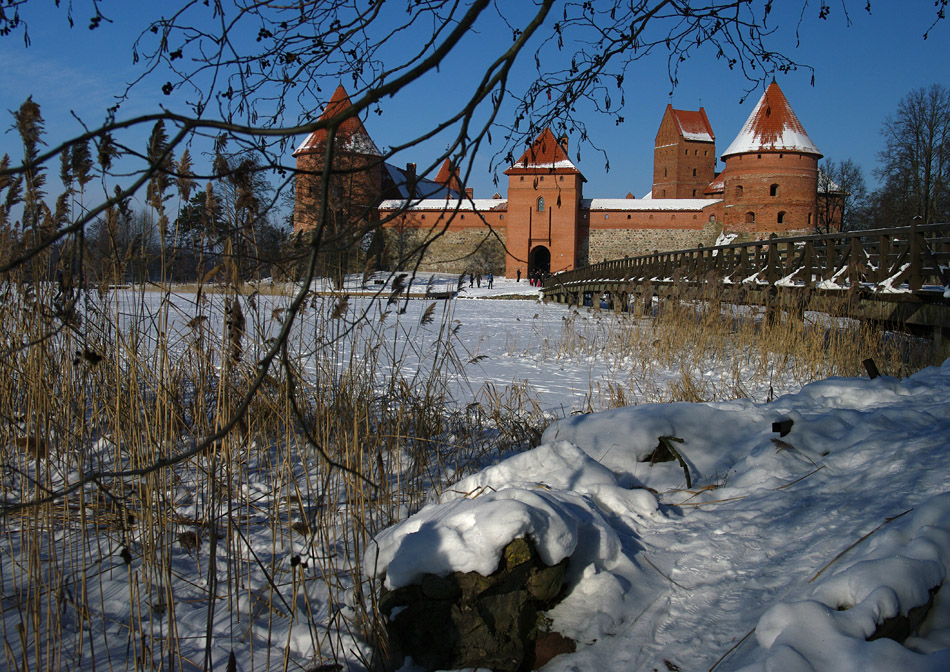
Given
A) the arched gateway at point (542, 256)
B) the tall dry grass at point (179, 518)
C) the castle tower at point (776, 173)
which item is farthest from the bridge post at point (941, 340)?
the arched gateway at point (542, 256)

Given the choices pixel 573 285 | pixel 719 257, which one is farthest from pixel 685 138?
pixel 719 257

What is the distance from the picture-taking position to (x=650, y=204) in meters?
35.9

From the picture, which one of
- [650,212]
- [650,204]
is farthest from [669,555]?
[650,204]

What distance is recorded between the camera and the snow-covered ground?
1244 millimetres

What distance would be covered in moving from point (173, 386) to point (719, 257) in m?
9.50

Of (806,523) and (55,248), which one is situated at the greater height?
(55,248)

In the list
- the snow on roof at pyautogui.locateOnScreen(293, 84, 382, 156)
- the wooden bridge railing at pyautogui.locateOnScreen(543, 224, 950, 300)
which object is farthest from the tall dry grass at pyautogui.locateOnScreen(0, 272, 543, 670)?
the wooden bridge railing at pyautogui.locateOnScreen(543, 224, 950, 300)

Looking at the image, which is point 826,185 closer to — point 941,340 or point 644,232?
point 644,232

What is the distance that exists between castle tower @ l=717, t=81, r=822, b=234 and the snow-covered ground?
3282cm

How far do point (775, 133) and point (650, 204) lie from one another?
689 centimetres

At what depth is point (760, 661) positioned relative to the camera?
1120 millimetres

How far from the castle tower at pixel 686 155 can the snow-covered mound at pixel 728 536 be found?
47.7 meters

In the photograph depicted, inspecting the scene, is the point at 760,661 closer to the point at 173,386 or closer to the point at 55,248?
the point at 173,386

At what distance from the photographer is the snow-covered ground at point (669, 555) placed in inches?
49.0
